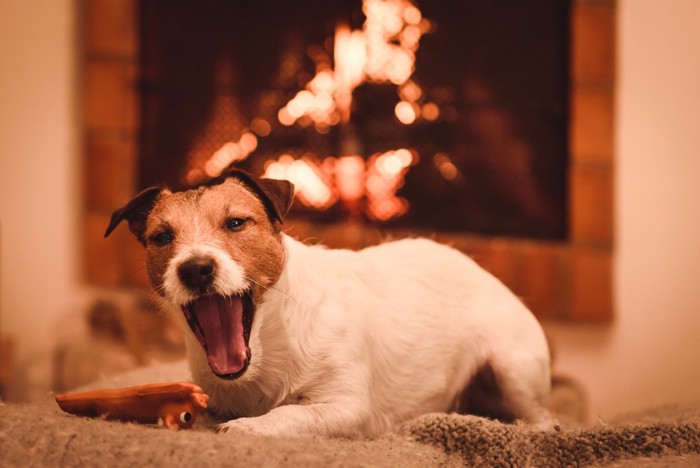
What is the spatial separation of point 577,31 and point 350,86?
0.92 m

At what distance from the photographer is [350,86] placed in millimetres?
2896

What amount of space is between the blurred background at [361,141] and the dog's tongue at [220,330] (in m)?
1.65

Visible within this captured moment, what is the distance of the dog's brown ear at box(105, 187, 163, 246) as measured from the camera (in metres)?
1.27

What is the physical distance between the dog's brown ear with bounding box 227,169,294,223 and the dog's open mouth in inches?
6.5

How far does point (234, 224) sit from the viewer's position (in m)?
1.23

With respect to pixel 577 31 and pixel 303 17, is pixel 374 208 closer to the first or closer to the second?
pixel 303 17

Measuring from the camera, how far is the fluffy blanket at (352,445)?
99cm

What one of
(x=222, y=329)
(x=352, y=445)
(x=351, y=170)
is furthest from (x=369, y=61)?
(x=352, y=445)


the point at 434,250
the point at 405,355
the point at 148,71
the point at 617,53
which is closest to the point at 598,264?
the point at 617,53

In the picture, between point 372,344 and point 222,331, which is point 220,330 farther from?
point 372,344

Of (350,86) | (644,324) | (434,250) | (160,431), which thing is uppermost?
(350,86)

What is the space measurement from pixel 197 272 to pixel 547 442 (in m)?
0.66

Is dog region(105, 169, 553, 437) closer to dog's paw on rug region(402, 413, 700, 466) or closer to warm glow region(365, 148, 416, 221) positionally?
dog's paw on rug region(402, 413, 700, 466)

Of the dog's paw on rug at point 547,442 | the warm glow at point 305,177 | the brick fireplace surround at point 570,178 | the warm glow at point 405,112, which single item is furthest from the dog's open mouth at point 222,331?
the warm glow at point 405,112
